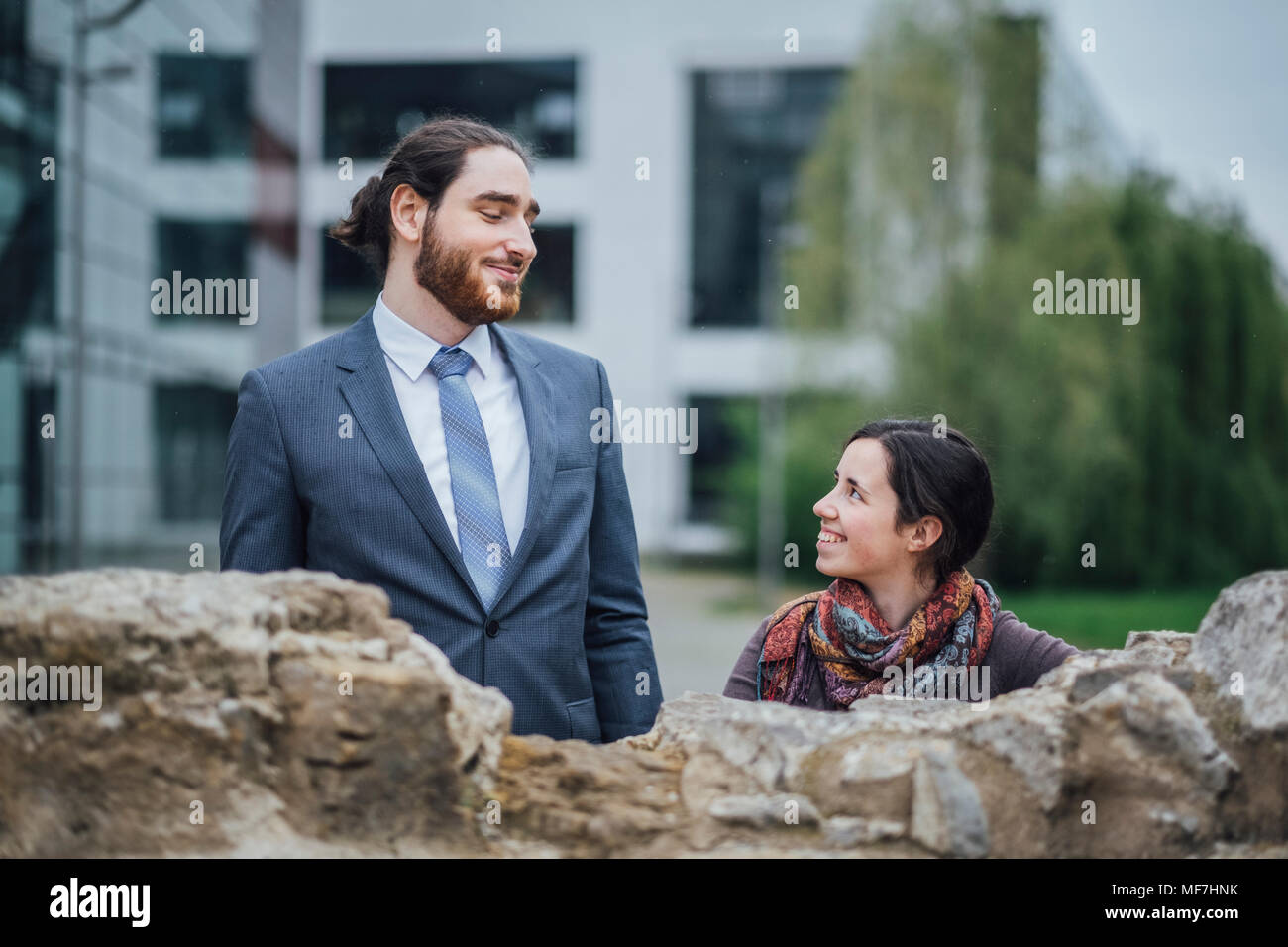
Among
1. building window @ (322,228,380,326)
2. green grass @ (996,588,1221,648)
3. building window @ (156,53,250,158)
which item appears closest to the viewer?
green grass @ (996,588,1221,648)

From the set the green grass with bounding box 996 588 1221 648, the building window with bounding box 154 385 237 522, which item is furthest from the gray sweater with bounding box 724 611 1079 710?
the building window with bounding box 154 385 237 522

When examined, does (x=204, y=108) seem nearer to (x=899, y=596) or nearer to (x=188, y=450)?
(x=188, y=450)

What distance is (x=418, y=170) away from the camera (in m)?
3.04

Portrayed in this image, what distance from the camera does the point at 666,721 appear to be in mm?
2469

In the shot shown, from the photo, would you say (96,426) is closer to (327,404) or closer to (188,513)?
(188,513)

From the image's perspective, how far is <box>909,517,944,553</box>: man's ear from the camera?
2932 millimetres

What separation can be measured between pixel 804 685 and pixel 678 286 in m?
25.3

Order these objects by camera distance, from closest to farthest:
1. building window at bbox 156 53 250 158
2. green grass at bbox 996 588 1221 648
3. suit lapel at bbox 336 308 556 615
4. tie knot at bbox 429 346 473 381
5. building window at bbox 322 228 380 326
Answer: suit lapel at bbox 336 308 556 615 → tie knot at bbox 429 346 473 381 → green grass at bbox 996 588 1221 648 → building window at bbox 156 53 250 158 → building window at bbox 322 228 380 326

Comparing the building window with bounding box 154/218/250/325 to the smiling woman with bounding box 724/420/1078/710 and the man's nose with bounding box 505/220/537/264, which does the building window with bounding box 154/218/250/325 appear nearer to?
the man's nose with bounding box 505/220/537/264

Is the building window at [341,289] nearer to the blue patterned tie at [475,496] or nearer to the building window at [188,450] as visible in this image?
the building window at [188,450]

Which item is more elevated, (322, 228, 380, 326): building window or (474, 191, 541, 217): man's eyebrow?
(322, 228, 380, 326): building window

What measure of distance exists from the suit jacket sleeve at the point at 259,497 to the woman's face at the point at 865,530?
3.98 feet

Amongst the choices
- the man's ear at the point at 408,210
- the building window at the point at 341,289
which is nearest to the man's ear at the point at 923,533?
the man's ear at the point at 408,210

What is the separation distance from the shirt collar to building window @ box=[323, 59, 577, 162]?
849 inches
